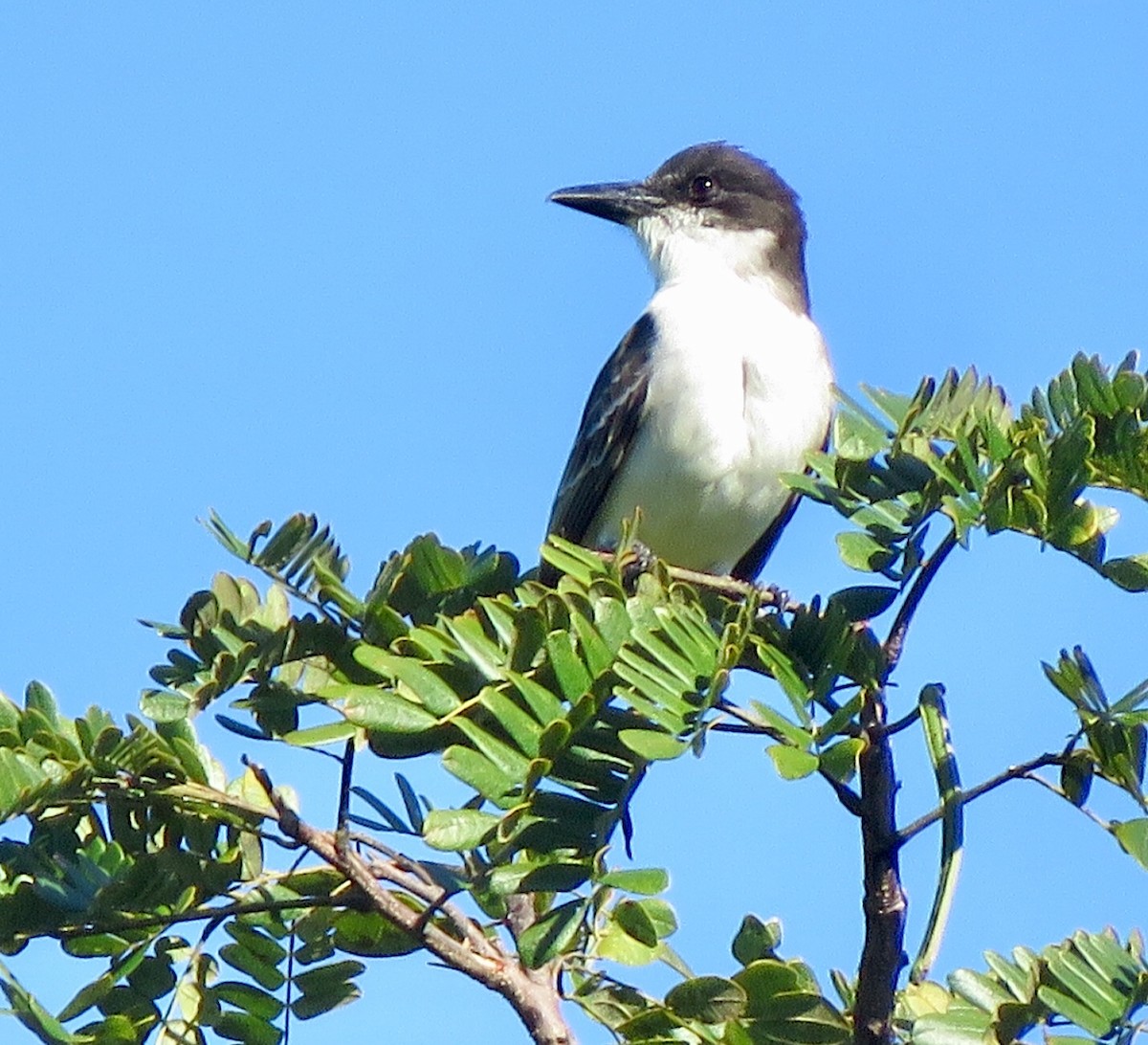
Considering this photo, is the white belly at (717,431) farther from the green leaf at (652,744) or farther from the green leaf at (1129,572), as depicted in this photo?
the green leaf at (652,744)

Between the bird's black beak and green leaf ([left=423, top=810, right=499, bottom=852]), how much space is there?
494cm

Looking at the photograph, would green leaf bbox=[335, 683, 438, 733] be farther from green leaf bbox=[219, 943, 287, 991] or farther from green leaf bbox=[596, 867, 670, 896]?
green leaf bbox=[219, 943, 287, 991]

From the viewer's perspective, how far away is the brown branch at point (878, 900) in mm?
2086

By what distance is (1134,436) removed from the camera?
2.21 m

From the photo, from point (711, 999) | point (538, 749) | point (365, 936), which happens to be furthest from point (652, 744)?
point (365, 936)

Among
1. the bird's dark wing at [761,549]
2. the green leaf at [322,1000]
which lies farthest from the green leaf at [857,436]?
the bird's dark wing at [761,549]

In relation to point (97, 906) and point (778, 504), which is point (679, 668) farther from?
point (778, 504)

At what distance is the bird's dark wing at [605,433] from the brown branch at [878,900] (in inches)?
129

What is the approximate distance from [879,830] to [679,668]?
1.17 feet

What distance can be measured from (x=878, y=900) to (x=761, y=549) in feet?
13.0

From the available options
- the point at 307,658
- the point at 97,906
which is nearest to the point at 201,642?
the point at 307,658

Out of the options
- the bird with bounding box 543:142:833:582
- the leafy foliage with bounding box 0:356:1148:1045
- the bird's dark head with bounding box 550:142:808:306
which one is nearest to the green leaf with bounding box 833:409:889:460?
the leafy foliage with bounding box 0:356:1148:1045

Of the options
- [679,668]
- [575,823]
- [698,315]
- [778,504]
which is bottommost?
[575,823]

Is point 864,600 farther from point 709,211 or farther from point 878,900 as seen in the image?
point 709,211
